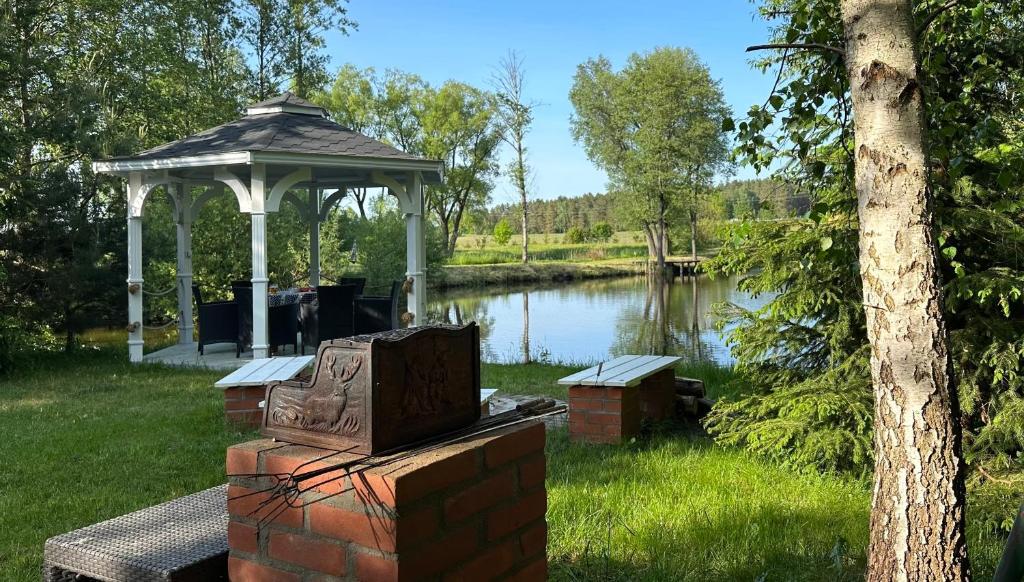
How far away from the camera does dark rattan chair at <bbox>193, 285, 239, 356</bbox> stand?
955 cm

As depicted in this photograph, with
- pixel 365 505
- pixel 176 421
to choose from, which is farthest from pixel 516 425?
pixel 176 421

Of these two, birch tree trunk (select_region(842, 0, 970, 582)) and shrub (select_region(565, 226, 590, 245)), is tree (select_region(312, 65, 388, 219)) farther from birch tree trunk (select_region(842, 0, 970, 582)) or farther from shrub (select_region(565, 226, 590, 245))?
birch tree trunk (select_region(842, 0, 970, 582))

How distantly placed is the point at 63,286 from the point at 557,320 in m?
11.2

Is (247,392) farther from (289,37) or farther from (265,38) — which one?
(289,37)

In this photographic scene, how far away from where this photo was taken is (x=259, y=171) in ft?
28.9

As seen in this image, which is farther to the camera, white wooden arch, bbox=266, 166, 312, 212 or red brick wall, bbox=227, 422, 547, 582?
white wooden arch, bbox=266, 166, 312, 212

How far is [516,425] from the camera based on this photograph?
1915 mm

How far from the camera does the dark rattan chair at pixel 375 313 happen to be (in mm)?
9383

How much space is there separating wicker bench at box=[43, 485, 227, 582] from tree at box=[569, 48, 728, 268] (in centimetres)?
3401

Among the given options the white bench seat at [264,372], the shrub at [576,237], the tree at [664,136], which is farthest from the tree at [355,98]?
the white bench seat at [264,372]

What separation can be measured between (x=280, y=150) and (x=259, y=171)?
506mm

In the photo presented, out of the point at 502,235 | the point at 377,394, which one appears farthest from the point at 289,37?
the point at 502,235

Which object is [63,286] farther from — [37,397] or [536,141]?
[536,141]

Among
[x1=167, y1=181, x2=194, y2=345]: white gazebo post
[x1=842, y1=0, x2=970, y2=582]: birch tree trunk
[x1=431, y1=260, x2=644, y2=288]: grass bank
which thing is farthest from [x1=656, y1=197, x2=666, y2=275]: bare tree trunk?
[x1=842, y1=0, x2=970, y2=582]: birch tree trunk
